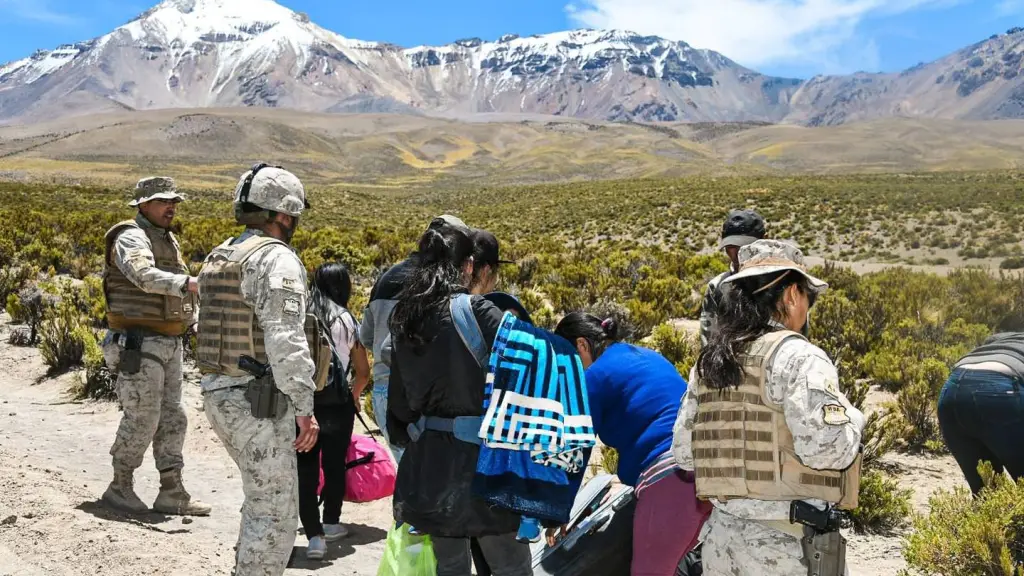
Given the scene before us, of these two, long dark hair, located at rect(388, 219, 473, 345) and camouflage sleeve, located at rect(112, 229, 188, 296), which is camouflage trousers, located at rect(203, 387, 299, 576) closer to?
long dark hair, located at rect(388, 219, 473, 345)

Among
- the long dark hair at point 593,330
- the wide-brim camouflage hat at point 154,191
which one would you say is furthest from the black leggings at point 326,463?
the long dark hair at point 593,330

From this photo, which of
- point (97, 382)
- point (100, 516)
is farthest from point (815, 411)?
point (97, 382)

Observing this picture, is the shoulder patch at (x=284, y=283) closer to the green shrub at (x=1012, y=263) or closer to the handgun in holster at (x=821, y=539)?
the handgun in holster at (x=821, y=539)

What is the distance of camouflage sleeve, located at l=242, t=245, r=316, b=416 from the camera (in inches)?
124

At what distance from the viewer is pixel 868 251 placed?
2561 centimetres

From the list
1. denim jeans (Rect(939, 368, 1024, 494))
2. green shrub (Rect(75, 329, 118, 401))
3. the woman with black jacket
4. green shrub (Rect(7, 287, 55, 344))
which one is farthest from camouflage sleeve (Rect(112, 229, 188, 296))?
green shrub (Rect(7, 287, 55, 344))

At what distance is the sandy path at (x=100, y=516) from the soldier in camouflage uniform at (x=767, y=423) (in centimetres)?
264

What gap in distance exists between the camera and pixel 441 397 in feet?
8.95

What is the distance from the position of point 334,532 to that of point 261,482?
1.64m

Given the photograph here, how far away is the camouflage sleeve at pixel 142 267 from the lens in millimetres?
4324

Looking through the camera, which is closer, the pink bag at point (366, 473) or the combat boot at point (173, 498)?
the combat boot at point (173, 498)

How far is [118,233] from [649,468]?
3312 millimetres

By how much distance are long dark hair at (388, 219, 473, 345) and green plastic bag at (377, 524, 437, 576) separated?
0.78 metres

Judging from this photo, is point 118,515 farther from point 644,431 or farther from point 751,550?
point 751,550
